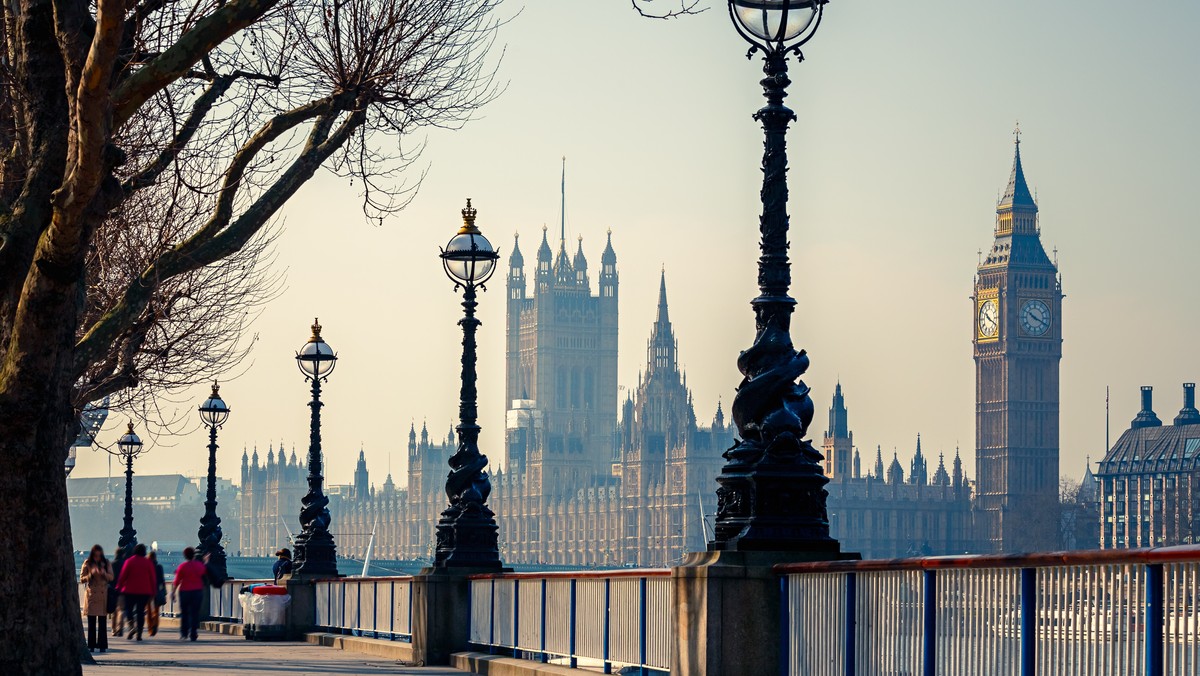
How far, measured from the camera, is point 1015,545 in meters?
187

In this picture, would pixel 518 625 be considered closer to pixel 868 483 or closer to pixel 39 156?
pixel 39 156

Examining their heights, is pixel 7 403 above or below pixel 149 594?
above

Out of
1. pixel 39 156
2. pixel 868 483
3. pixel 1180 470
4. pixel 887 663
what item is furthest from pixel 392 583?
pixel 868 483

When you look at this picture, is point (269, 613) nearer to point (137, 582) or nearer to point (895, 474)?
point (137, 582)

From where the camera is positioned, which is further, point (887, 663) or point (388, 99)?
point (388, 99)

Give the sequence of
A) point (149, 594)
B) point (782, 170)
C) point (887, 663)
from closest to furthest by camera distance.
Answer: point (887, 663), point (782, 170), point (149, 594)

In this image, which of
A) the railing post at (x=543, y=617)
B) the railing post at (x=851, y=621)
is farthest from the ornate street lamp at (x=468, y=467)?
the railing post at (x=851, y=621)

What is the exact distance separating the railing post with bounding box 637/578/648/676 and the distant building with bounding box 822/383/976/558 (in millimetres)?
171677

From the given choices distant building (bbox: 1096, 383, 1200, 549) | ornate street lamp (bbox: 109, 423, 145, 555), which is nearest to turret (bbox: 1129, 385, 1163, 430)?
distant building (bbox: 1096, 383, 1200, 549)

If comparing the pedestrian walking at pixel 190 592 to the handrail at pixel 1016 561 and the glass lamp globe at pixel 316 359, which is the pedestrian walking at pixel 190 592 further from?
the handrail at pixel 1016 561

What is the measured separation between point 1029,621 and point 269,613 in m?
20.5

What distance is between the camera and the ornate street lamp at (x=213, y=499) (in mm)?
34594

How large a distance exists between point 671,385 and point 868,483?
1984 centimetres

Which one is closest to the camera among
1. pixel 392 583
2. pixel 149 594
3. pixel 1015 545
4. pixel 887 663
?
pixel 887 663
